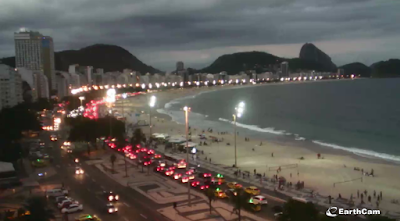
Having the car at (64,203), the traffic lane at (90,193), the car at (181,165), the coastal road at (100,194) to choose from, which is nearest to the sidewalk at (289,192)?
the car at (181,165)

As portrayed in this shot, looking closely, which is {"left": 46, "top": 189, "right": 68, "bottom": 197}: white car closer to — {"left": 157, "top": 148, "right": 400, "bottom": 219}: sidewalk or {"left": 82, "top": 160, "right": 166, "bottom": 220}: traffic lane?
{"left": 82, "top": 160, "right": 166, "bottom": 220}: traffic lane

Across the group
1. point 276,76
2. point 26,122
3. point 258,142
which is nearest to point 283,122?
point 258,142

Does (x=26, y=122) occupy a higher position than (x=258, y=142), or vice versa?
(x=26, y=122)

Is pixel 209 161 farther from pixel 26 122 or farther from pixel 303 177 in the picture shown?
pixel 26 122

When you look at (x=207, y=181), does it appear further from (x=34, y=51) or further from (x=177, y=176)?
(x=34, y=51)

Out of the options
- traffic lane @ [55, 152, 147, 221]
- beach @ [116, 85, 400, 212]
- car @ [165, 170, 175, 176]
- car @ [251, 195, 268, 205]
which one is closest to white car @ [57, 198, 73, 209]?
traffic lane @ [55, 152, 147, 221]
